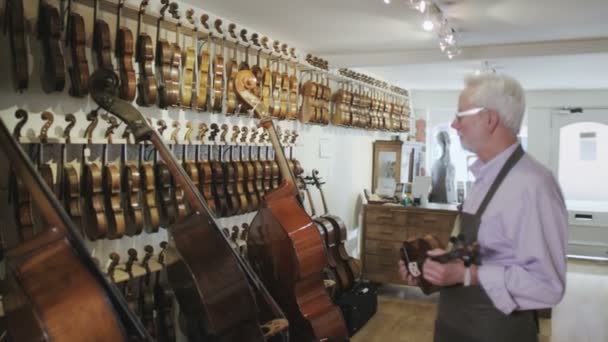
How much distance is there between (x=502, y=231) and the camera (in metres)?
1.54

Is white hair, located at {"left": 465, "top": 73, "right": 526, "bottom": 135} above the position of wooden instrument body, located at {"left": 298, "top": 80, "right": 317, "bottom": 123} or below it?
below

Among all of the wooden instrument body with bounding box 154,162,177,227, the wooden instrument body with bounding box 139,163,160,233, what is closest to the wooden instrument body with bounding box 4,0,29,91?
the wooden instrument body with bounding box 139,163,160,233

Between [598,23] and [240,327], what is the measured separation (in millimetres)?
3331

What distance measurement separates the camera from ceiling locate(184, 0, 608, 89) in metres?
3.42

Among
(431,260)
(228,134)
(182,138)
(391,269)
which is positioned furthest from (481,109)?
(391,269)

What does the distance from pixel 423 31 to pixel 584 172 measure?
557 cm

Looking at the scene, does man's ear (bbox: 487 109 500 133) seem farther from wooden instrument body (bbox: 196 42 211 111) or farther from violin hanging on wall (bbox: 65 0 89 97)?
wooden instrument body (bbox: 196 42 211 111)

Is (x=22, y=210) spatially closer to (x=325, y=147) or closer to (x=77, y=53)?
(x=77, y=53)

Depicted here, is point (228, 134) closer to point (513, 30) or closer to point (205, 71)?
point (205, 71)

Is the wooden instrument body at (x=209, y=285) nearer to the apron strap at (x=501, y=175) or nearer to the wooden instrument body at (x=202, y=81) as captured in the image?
the wooden instrument body at (x=202, y=81)

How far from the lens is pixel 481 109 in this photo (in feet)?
5.16

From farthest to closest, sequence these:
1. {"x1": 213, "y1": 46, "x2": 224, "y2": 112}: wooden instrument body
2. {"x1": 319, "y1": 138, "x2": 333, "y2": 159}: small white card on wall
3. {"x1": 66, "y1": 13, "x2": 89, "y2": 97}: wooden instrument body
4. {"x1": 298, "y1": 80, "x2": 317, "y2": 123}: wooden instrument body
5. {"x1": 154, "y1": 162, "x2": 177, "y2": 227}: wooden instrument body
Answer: {"x1": 319, "y1": 138, "x2": 333, "y2": 159}: small white card on wall → {"x1": 298, "y1": 80, "x2": 317, "y2": 123}: wooden instrument body → {"x1": 213, "y1": 46, "x2": 224, "y2": 112}: wooden instrument body → {"x1": 154, "y1": 162, "x2": 177, "y2": 227}: wooden instrument body → {"x1": 66, "y1": 13, "x2": 89, "y2": 97}: wooden instrument body

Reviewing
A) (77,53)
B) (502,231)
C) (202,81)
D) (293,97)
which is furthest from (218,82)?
(502,231)

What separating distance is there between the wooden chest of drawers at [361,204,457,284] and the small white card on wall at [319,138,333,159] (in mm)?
719
